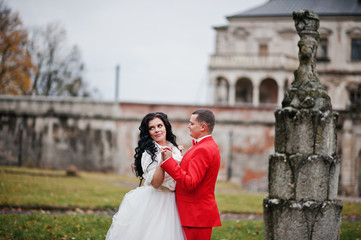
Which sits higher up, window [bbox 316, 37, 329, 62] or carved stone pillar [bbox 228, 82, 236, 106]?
window [bbox 316, 37, 329, 62]

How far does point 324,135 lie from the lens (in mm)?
6023

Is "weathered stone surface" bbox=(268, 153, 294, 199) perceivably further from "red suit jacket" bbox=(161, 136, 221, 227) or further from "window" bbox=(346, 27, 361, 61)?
"window" bbox=(346, 27, 361, 61)

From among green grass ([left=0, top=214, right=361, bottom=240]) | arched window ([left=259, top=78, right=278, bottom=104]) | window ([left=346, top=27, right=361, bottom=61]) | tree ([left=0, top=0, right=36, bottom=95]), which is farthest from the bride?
window ([left=346, top=27, right=361, bottom=61])

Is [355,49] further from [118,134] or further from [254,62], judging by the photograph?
[118,134]

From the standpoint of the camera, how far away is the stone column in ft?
19.3

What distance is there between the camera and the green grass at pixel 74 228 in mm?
8234

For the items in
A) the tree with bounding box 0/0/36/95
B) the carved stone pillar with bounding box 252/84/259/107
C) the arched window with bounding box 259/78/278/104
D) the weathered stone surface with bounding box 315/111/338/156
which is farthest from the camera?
the arched window with bounding box 259/78/278/104

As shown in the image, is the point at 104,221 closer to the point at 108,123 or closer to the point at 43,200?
the point at 43,200

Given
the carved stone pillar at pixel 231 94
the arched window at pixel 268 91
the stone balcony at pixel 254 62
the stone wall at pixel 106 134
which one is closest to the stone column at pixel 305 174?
the stone wall at pixel 106 134

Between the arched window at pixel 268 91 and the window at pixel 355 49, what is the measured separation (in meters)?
6.98

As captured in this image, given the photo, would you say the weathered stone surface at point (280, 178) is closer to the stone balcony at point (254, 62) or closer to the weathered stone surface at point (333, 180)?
the weathered stone surface at point (333, 180)

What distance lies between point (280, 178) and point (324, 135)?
86cm

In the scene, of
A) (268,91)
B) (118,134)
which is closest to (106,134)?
(118,134)

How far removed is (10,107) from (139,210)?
25.5 metres
